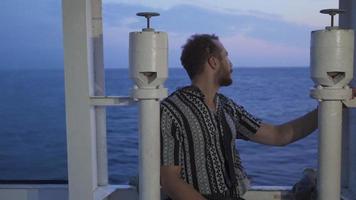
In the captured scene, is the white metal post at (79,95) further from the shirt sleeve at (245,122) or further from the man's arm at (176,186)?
the shirt sleeve at (245,122)

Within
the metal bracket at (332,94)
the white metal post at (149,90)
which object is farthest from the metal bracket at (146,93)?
the metal bracket at (332,94)

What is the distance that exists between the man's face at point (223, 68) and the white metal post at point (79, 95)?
1.73 feet

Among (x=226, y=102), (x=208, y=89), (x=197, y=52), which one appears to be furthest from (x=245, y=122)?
(x=197, y=52)

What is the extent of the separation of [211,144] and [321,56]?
0.50 metres

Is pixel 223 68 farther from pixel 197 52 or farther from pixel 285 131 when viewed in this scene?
pixel 285 131

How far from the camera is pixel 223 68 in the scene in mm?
1765

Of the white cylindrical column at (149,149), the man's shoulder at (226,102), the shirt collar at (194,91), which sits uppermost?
the shirt collar at (194,91)

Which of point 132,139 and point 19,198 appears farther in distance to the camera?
point 132,139

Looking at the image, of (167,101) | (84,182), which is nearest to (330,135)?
(167,101)

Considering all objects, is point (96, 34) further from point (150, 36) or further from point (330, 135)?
point (330, 135)

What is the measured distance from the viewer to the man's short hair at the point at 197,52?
1755 mm

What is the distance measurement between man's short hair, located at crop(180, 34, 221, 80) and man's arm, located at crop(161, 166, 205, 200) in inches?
13.9

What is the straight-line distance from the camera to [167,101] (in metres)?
1.76

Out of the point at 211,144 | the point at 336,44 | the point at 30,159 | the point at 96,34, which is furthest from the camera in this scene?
the point at 30,159
